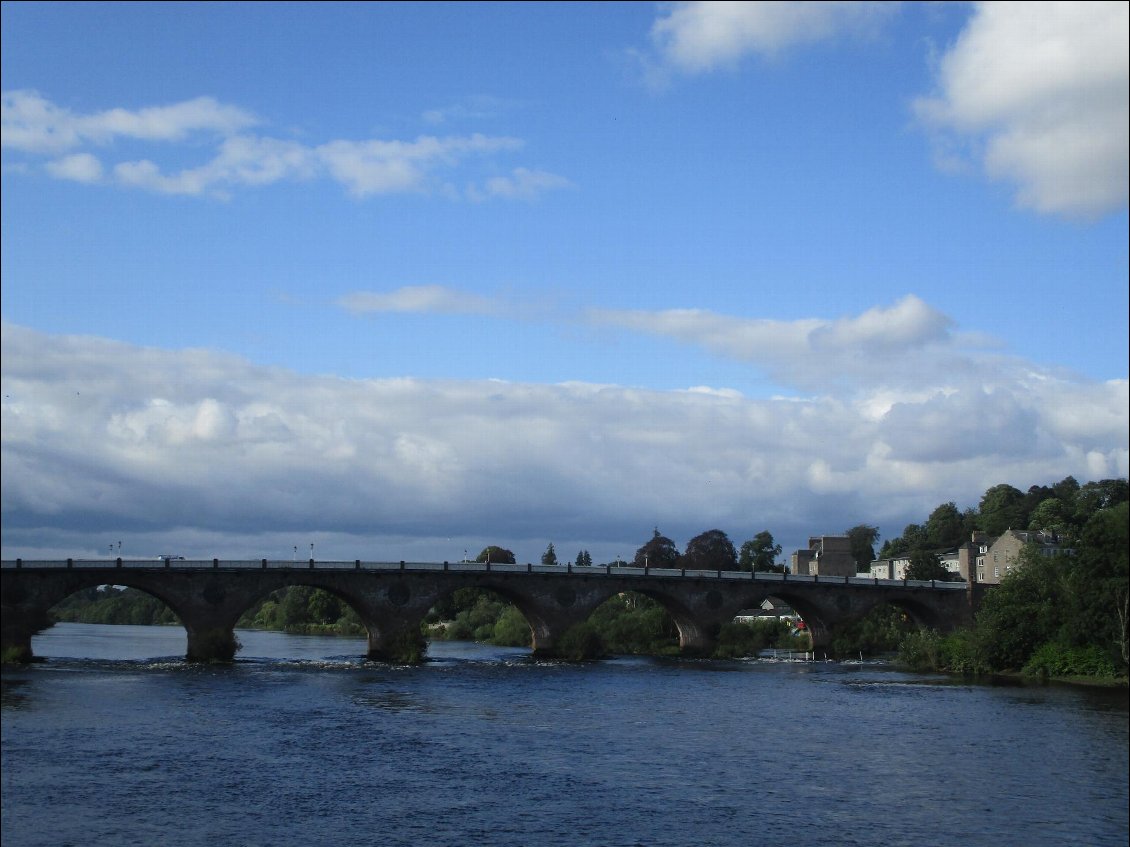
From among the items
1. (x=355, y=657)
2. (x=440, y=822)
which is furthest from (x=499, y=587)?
(x=440, y=822)

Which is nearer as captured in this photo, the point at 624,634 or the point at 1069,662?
the point at 1069,662

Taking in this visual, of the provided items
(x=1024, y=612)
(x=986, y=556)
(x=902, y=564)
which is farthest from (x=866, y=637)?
(x=902, y=564)

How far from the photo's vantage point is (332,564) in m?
87.1

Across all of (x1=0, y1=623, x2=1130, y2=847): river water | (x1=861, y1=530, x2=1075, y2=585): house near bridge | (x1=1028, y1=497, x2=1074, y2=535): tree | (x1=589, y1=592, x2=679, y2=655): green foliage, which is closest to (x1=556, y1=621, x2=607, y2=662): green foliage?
(x1=589, y1=592, x2=679, y2=655): green foliage

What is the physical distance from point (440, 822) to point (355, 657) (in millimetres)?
60587

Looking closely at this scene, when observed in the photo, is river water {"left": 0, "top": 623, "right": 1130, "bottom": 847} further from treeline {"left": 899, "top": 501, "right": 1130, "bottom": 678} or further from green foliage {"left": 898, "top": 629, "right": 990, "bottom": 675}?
green foliage {"left": 898, "top": 629, "right": 990, "bottom": 675}

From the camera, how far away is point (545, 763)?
44.2m

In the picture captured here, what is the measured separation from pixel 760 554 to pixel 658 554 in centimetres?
2856

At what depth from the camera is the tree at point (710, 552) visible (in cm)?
16038

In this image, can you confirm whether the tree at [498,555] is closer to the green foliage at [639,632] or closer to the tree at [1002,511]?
the green foliage at [639,632]

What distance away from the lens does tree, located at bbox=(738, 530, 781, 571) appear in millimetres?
181250

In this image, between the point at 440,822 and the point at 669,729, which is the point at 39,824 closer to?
the point at 440,822

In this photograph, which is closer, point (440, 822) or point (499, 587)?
point (440, 822)

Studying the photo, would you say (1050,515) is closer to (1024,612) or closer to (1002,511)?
(1002,511)
